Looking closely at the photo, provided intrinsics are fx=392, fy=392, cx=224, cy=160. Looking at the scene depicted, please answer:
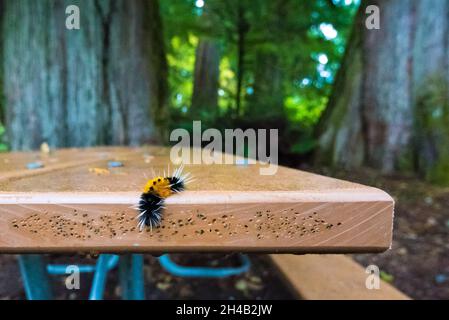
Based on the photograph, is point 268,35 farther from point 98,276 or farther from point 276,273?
point 98,276

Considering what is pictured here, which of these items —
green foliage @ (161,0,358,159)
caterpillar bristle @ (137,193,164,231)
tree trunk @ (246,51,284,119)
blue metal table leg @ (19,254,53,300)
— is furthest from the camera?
tree trunk @ (246,51,284,119)

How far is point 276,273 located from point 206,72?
5.20m

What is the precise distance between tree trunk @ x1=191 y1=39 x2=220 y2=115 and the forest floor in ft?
13.1

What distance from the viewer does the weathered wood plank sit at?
154cm

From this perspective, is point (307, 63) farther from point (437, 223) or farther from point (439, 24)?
point (437, 223)

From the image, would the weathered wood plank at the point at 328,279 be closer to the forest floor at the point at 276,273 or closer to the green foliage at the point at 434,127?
the forest floor at the point at 276,273

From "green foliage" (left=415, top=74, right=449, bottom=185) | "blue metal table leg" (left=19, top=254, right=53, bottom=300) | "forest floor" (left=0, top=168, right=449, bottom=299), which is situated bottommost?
"forest floor" (left=0, top=168, right=449, bottom=299)

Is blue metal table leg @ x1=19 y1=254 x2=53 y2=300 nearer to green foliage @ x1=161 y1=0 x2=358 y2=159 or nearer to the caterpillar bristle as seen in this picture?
the caterpillar bristle

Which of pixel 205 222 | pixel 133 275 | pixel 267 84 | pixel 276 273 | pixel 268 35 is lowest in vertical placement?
pixel 276 273

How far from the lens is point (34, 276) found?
159cm

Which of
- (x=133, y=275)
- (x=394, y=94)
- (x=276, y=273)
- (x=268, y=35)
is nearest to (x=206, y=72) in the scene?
(x=268, y=35)

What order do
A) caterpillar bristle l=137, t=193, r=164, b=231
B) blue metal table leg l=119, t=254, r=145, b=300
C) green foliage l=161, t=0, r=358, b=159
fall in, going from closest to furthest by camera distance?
1. caterpillar bristle l=137, t=193, r=164, b=231
2. blue metal table leg l=119, t=254, r=145, b=300
3. green foliage l=161, t=0, r=358, b=159

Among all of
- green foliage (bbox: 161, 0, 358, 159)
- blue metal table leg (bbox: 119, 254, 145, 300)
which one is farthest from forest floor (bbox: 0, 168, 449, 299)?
green foliage (bbox: 161, 0, 358, 159)

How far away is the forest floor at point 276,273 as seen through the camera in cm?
222
